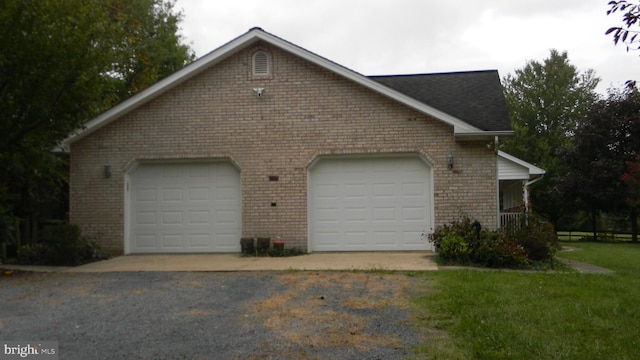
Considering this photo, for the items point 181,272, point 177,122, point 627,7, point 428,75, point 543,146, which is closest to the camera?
point 627,7

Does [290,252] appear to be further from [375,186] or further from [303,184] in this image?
[375,186]

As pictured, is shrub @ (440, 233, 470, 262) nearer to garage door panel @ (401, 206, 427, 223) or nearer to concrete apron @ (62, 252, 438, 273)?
concrete apron @ (62, 252, 438, 273)

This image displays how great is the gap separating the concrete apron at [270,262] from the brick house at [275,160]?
2.40ft

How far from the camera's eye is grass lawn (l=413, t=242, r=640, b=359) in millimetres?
5211

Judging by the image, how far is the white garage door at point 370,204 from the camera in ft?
42.7

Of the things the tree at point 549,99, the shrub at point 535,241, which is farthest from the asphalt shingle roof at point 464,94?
the tree at point 549,99

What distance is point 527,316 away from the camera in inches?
252

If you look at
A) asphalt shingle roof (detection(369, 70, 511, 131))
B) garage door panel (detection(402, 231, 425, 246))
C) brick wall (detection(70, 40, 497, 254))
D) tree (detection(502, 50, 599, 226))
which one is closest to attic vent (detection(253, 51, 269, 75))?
brick wall (detection(70, 40, 497, 254))

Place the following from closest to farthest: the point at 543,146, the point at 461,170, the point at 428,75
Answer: the point at 461,170 → the point at 428,75 → the point at 543,146

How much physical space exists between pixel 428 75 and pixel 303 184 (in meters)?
5.61

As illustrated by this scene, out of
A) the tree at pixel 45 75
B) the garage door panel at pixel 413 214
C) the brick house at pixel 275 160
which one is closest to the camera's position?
the tree at pixel 45 75

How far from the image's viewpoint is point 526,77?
43.4 metres

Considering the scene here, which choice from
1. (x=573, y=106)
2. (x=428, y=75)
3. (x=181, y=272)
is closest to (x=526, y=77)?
(x=573, y=106)

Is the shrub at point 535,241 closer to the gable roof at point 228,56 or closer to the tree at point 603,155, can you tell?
the gable roof at point 228,56
